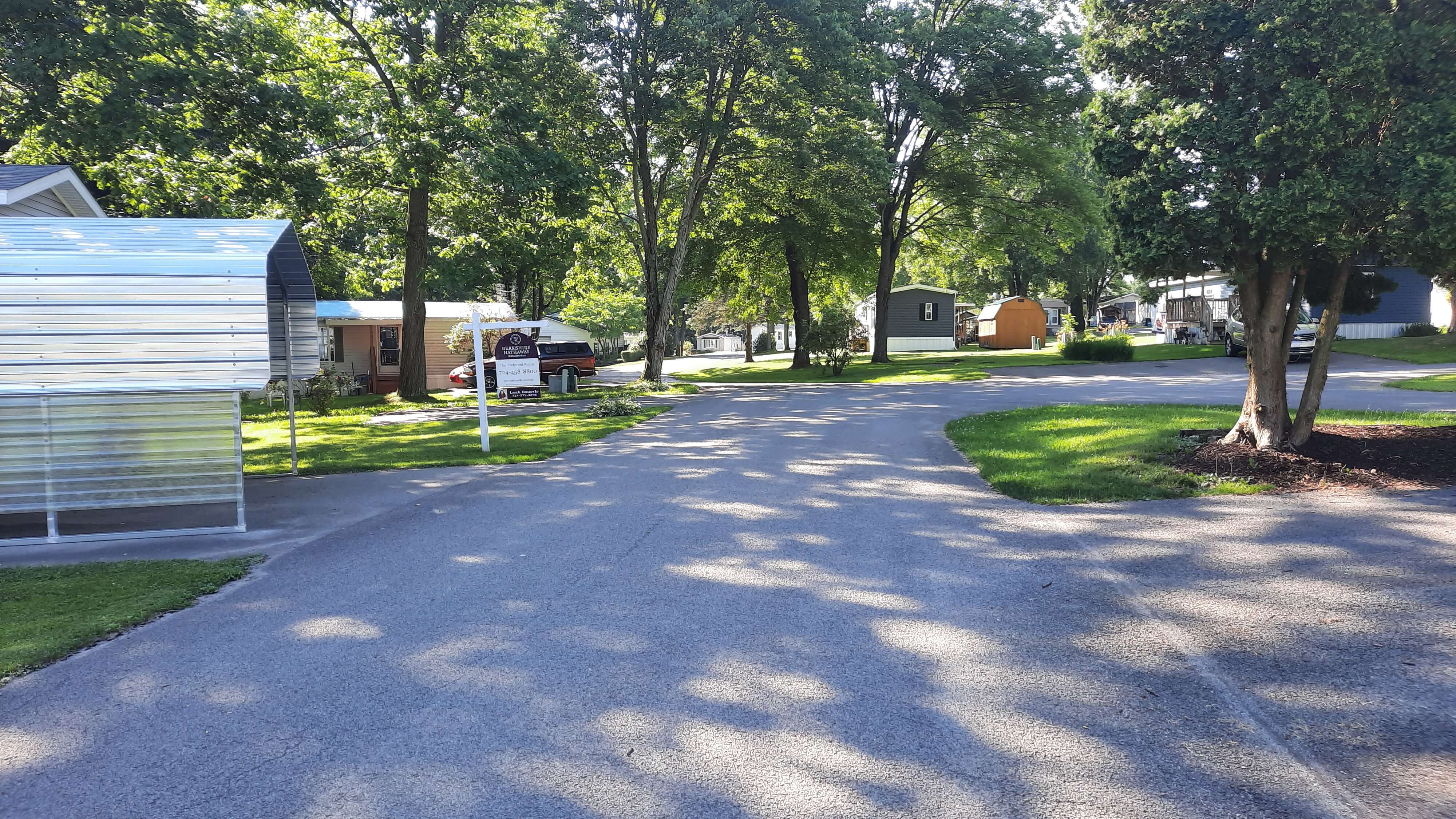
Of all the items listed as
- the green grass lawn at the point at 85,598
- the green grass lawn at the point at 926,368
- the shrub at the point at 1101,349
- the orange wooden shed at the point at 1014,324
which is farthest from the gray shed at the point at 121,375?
the orange wooden shed at the point at 1014,324

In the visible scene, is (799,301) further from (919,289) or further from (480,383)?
(480,383)

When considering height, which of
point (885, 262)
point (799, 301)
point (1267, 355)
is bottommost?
point (1267, 355)

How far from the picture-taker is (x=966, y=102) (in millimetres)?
32281

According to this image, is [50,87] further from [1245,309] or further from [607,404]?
[1245,309]

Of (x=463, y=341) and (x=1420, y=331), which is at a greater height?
(x=463, y=341)

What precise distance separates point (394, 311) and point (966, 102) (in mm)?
23552

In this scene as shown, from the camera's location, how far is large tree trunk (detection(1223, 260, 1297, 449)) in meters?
9.70

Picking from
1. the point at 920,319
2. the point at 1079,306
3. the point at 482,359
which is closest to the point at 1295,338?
the point at 482,359

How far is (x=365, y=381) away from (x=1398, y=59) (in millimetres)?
33138

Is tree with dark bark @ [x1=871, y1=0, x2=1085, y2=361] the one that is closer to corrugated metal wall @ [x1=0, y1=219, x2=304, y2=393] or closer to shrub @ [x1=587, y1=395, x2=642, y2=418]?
shrub @ [x1=587, y1=395, x2=642, y2=418]

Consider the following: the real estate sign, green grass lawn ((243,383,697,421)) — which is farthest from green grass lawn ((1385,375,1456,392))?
the real estate sign

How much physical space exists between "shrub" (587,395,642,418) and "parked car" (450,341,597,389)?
12.9 metres

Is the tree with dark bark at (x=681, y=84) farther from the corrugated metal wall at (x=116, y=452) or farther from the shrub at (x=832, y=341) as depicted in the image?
the corrugated metal wall at (x=116, y=452)

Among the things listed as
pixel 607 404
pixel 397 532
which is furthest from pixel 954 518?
pixel 607 404
